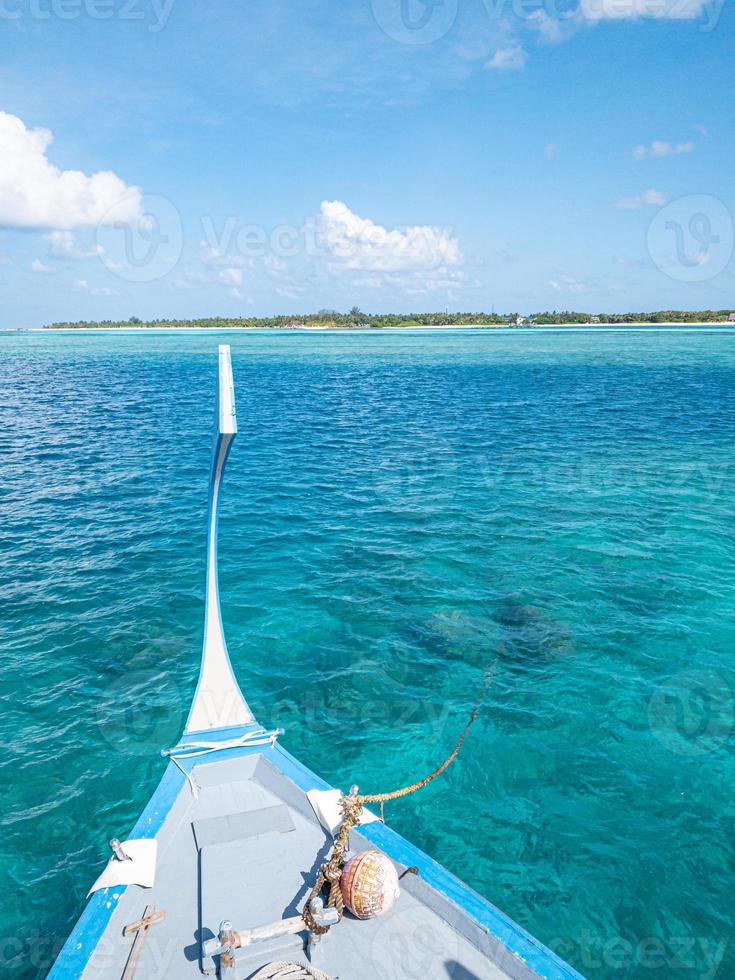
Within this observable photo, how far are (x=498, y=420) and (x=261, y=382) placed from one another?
45.6 meters

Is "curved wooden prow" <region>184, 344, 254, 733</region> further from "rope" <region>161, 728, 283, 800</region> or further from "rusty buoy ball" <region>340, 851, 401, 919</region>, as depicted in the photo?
"rusty buoy ball" <region>340, 851, 401, 919</region>

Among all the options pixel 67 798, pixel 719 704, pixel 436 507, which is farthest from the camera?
pixel 436 507

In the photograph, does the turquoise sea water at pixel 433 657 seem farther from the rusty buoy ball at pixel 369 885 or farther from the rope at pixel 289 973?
the rope at pixel 289 973

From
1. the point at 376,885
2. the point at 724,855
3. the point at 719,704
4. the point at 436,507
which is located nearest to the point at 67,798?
the point at 376,885

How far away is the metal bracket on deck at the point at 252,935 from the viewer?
7238mm

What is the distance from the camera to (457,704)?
52.2 ft

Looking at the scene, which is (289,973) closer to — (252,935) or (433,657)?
(252,935)

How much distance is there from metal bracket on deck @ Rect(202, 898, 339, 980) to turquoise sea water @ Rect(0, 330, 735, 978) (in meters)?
4.55

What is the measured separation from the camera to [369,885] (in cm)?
777

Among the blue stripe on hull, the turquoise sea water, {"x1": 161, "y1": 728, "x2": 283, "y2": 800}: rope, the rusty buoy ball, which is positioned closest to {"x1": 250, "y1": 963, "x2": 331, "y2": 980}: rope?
the rusty buoy ball

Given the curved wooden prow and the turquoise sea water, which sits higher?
the curved wooden prow

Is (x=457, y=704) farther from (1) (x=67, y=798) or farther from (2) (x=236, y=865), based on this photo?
(1) (x=67, y=798)

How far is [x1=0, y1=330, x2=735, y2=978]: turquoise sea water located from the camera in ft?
37.4

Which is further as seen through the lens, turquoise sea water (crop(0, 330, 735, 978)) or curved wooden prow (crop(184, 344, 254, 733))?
curved wooden prow (crop(184, 344, 254, 733))
